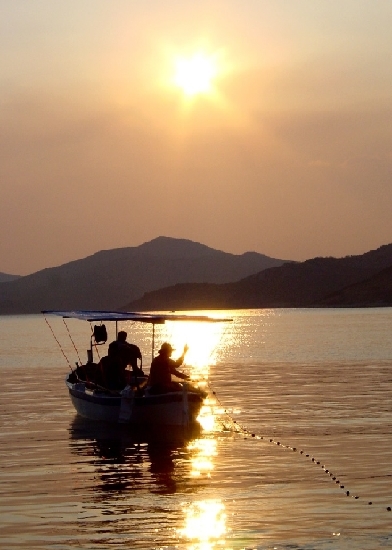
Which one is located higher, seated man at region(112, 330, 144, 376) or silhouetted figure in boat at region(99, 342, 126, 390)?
seated man at region(112, 330, 144, 376)

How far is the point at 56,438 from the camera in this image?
30219 millimetres

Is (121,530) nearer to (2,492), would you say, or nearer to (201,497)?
(201,497)

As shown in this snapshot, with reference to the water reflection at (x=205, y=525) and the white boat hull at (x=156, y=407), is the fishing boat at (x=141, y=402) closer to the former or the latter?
the white boat hull at (x=156, y=407)

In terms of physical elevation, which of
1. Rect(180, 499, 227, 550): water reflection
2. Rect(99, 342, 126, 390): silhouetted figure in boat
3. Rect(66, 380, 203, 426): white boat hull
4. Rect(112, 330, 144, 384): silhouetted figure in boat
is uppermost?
Rect(112, 330, 144, 384): silhouetted figure in boat

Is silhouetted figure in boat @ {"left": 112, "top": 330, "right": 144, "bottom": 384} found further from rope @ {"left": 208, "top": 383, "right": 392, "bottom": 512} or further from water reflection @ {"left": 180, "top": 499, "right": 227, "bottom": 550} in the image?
water reflection @ {"left": 180, "top": 499, "right": 227, "bottom": 550}

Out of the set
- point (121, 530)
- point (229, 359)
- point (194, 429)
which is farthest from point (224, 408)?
point (229, 359)

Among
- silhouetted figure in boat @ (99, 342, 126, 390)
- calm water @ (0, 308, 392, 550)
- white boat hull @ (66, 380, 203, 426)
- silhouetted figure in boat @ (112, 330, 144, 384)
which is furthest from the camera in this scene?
silhouetted figure in boat @ (99, 342, 126, 390)

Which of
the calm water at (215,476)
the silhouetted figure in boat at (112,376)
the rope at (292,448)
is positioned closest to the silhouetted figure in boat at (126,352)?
the silhouetted figure in boat at (112,376)

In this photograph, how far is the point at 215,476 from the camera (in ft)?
75.5

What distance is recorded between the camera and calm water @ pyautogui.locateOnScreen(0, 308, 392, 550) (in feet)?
58.0

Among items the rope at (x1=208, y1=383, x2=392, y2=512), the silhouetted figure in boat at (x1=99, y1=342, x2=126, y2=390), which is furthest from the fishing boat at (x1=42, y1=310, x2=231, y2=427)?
the rope at (x1=208, y1=383, x2=392, y2=512)

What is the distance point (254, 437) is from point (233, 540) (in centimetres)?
1211

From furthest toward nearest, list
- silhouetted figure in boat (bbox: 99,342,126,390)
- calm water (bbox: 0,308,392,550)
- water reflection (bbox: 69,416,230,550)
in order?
silhouetted figure in boat (bbox: 99,342,126,390)
water reflection (bbox: 69,416,230,550)
calm water (bbox: 0,308,392,550)

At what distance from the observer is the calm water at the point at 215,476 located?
17.7 metres
